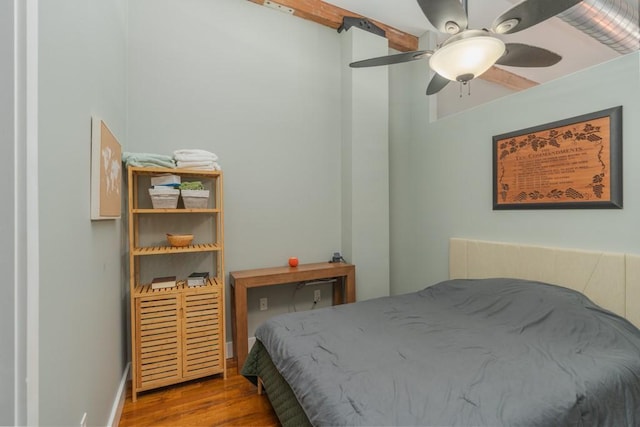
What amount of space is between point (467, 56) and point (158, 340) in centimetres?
268

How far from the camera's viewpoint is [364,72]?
3.09m

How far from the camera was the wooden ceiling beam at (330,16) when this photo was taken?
2830mm

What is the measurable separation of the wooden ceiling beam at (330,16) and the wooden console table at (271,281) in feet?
8.15

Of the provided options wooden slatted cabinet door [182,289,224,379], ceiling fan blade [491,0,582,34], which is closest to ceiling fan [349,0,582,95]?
ceiling fan blade [491,0,582,34]

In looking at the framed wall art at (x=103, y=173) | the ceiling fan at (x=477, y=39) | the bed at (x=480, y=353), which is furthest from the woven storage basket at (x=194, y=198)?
the ceiling fan at (x=477, y=39)

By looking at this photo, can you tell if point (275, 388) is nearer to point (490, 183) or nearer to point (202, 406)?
point (202, 406)

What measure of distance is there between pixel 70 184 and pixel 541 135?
112 inches

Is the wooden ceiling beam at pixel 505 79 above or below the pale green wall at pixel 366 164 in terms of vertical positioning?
above

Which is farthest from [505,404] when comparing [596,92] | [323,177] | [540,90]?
[323,177]

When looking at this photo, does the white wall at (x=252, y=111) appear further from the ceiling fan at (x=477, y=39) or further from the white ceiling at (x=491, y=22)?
the ceiling fan at (x=477, y=39)

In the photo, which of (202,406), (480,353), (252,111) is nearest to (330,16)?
(252,111)

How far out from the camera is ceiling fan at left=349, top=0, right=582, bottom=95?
1376mm

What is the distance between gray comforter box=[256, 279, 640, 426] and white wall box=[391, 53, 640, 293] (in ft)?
1.56

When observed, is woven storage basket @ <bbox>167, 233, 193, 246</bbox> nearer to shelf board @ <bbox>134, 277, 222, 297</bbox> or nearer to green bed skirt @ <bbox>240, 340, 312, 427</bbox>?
shelf board @ <bbox>134, 277, 222, 297</bbox>
